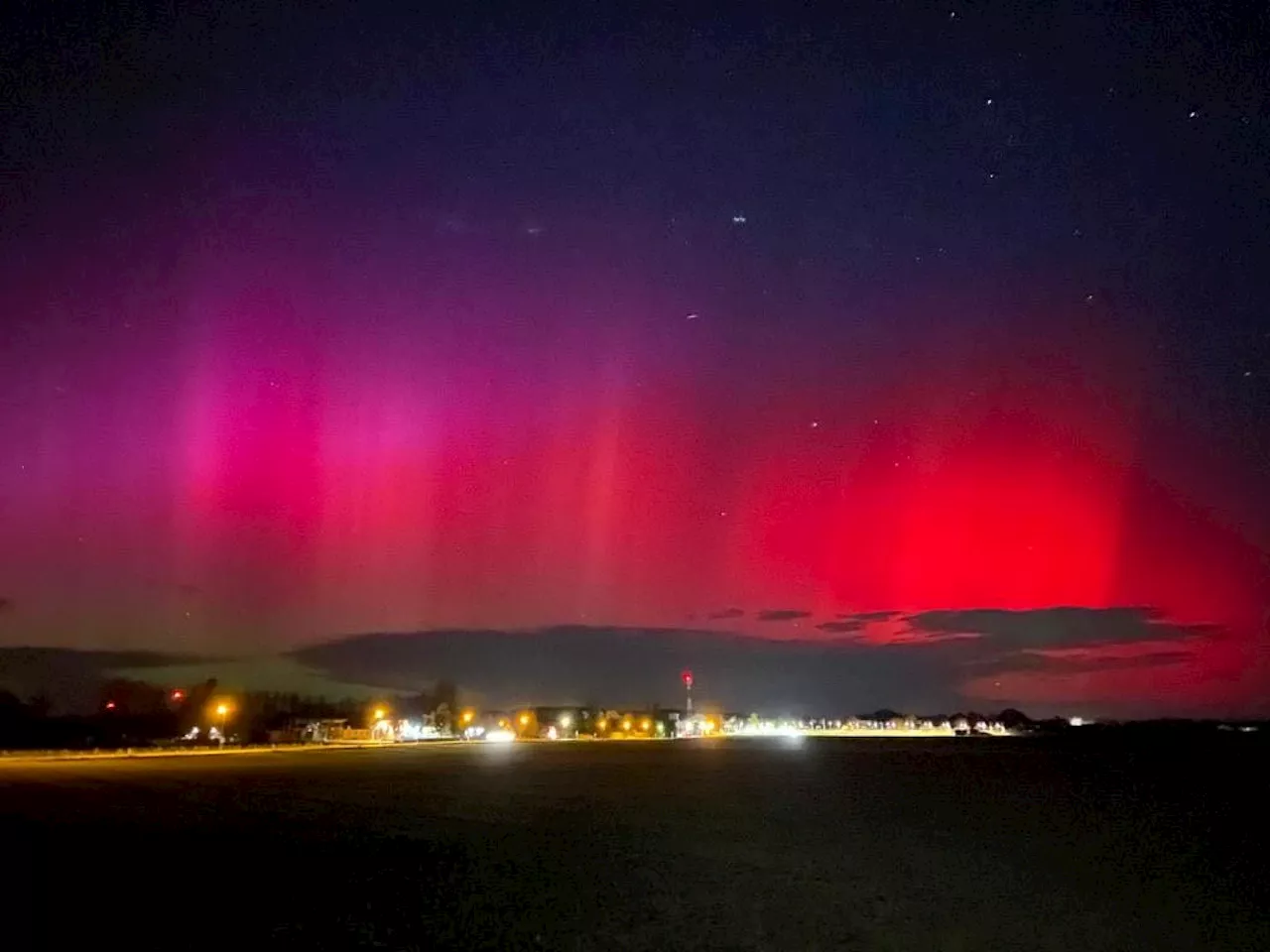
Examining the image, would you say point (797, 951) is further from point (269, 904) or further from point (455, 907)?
point (269, 904)

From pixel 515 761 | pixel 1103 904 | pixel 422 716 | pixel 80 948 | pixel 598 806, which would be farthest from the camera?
pixel 422 716

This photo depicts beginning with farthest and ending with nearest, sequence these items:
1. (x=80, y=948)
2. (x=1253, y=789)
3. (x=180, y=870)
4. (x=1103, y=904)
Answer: (x=1253, y=789)
(x=180, y=870)
(x=1103, y=904)
(x=80, y=948)

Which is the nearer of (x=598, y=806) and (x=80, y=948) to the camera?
(x=80, y=948)

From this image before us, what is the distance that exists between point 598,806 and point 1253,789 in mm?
22716

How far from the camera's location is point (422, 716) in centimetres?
17750

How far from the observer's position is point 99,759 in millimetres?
55281

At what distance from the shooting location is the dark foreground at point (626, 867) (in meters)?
12.1

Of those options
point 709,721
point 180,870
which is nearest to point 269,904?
point 180,870

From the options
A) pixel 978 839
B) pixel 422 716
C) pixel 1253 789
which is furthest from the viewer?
pixel 422 716

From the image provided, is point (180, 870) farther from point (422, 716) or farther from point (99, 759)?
point (422, 716)

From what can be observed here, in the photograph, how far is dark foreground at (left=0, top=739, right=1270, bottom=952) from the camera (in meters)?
12.1

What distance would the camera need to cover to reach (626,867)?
54.7 ft

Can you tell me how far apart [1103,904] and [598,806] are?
48.2 feet

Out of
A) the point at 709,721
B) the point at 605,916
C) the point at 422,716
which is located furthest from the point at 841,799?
the point at 709,721
